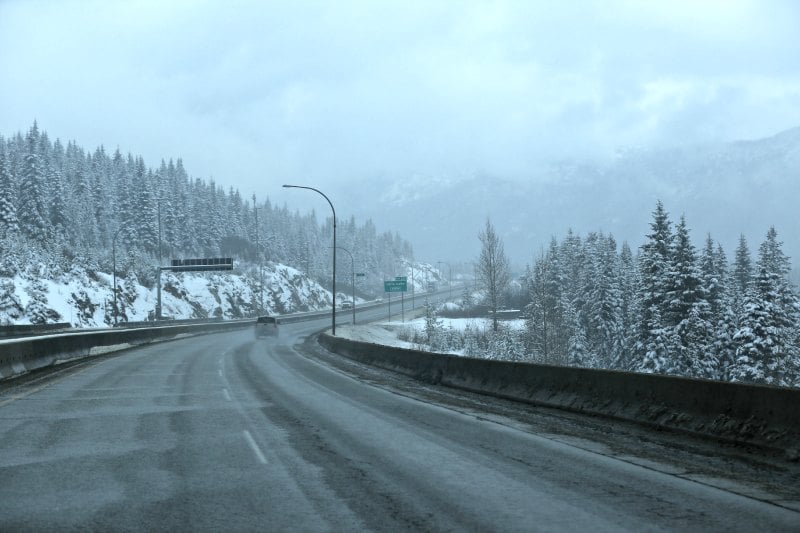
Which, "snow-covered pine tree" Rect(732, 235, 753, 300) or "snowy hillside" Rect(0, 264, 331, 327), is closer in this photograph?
"snow-covered pine tree" Rect(732, 235, 753, 300)

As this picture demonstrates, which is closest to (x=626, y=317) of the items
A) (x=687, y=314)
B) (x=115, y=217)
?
(x=687, y=314)

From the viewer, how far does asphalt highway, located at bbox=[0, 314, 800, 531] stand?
6.39m

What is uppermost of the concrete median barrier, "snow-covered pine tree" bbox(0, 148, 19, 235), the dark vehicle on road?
"snow-covered pine tree" bbox(0, 148, 19, 235)

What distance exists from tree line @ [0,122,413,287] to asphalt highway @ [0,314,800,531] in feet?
241

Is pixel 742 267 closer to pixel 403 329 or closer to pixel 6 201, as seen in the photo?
pixel 403 329

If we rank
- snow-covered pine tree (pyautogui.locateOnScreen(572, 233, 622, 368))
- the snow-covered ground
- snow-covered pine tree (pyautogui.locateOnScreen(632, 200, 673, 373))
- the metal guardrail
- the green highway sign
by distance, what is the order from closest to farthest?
snow-covered pine tree (pyautogui.locateOnScreen(632, 200, 673, 373))
the metal guardrail
snow-covered pine tree (pyautogui.locateOnScreen(572, 233, 622, 368))
the snow-covered ground
the green highway sign

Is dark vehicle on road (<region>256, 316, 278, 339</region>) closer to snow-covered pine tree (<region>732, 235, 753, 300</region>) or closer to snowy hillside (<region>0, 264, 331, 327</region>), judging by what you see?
snowy hillside (<region>0, 264, 331, 327</region>)

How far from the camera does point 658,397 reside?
1201 centimetres

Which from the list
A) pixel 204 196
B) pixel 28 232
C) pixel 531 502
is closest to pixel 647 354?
pixel 531 502

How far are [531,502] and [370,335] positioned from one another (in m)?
71.0

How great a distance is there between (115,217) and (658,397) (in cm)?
13514

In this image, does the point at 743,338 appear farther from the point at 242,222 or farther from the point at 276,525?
the point at 242,222

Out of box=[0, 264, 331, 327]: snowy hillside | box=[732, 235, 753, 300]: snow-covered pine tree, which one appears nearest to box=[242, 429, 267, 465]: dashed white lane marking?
box=[732, 235, 753, 300]: snow-covered pine tree

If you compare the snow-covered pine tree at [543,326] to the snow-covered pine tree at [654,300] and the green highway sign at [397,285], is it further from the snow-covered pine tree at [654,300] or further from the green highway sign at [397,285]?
the green highway sign at [397,285]
